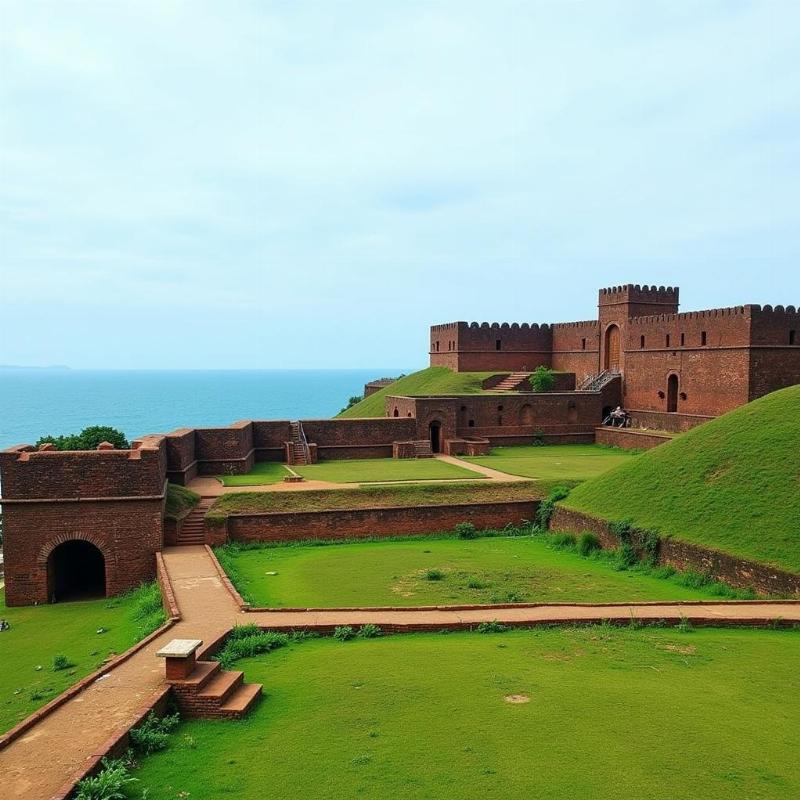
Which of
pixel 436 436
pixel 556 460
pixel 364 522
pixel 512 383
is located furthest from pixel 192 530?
pixel 512 383

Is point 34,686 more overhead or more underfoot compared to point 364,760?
more underfoot

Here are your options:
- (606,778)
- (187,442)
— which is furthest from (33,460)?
(606,778)

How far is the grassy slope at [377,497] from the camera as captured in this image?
22.4 m

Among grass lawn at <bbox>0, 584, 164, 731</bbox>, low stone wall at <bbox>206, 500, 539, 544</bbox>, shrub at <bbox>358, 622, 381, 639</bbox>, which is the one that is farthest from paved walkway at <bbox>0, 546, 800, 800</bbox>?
low stone wall at <bbox>206, 500, 539, 544</bbox>

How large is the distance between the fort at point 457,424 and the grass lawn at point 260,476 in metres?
0.63

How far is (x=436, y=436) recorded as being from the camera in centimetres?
3419

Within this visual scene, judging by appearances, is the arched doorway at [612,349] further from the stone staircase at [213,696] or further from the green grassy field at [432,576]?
the stone staircase at [213,696]

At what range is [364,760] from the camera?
783cm

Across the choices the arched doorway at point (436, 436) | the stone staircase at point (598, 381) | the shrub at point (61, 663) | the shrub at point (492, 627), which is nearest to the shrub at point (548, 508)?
the arched doorway at point (436, 436)

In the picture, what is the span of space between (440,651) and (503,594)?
4390mm

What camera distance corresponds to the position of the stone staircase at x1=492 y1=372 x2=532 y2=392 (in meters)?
41.6

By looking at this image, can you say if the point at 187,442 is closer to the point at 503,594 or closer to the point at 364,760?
the point at 503,594

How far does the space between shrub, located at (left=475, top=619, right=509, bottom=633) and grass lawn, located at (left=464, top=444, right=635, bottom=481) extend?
41.5ft

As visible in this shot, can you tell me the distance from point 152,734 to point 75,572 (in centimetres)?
1505
